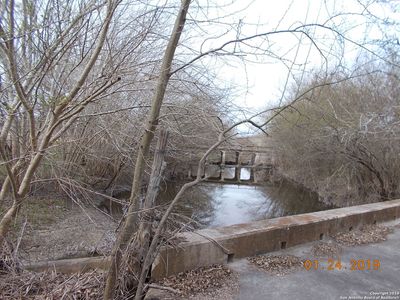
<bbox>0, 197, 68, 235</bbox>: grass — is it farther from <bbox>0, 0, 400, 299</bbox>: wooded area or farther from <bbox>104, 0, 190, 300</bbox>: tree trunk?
<bbox>104, 0, 190, 300</bbox>: tree trunk

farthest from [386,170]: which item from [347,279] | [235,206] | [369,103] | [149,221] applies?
[149,221]

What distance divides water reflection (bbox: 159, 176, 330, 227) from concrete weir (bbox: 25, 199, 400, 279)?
20.5 ft

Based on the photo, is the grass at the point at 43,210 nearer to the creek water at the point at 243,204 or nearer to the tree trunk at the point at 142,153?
the creek water at the point at 243,204

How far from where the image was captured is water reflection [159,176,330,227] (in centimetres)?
1241

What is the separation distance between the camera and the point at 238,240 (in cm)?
377

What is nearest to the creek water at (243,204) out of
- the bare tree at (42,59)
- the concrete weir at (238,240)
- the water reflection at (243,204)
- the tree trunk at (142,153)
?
the water reflection at (243,204)

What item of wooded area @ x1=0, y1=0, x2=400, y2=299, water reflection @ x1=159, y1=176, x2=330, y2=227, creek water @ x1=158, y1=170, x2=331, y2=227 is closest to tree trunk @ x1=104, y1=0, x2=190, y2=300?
wooded area @ x1=0, y1=0, x2=400, y2=299

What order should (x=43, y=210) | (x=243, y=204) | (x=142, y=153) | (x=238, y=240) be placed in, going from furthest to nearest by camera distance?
1. (x=243, y=204)
2. (x=43, y=210)
3. (x=238, y=240)
4. (x=142, y=153)

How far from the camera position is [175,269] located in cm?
326

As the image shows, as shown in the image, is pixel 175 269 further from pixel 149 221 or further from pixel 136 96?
pixel 136 96

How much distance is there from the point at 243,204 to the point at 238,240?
11.9 metres

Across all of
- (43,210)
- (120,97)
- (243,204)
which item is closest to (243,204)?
(243,204)

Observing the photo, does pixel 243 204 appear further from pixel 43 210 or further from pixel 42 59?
pixel 42 59

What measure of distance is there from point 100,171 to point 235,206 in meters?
6.88
